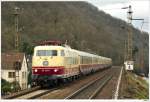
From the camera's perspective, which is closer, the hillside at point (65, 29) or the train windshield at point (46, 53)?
the train windshield at point (46, 53)

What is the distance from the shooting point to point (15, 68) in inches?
1650

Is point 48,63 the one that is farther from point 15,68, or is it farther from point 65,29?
point 15,68

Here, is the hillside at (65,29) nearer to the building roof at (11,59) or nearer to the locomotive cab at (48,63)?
the building roof at (11,59)

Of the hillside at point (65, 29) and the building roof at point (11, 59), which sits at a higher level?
the hillside at point (65, 29)

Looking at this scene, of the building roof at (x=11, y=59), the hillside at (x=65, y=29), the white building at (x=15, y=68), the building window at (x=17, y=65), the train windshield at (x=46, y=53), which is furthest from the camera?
the building window at (x=17, y=65)

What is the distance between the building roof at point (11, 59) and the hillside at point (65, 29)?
72 centimetres

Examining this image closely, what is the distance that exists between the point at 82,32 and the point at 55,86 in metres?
18.9

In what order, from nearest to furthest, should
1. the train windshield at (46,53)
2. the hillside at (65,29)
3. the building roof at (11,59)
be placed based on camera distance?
the train windshield at (46,53), the hillside at (65,29), the building roof at (11,59)

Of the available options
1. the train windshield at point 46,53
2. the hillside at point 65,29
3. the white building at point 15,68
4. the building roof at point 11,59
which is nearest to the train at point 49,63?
the train windshield at point 46,53

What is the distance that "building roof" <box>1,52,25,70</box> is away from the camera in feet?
120

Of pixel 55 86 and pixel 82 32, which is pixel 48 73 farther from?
pixel 82 32

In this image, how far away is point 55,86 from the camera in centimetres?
Result: 2502

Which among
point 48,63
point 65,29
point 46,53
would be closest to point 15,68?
point 65,29

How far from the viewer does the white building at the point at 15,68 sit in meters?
38.0
